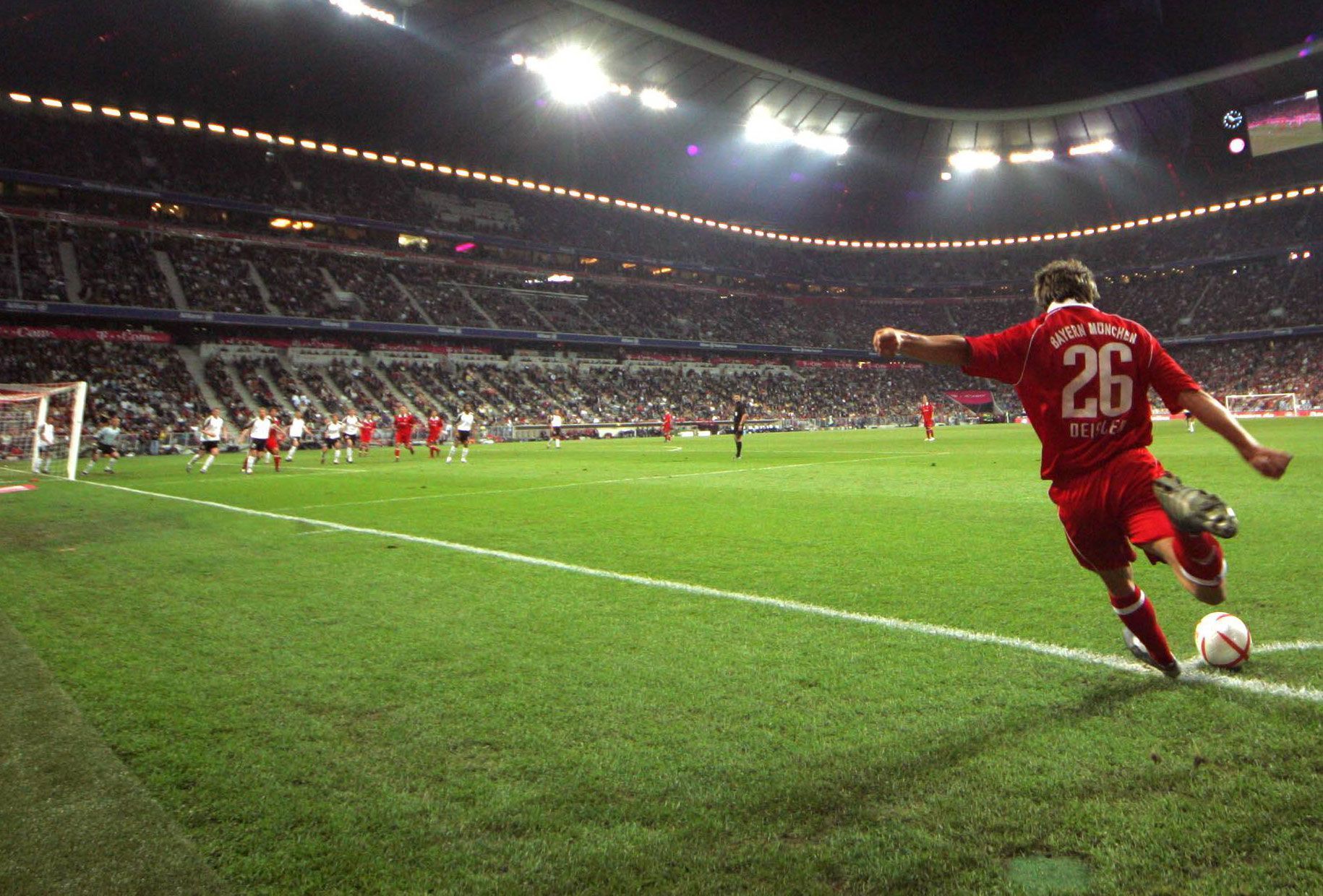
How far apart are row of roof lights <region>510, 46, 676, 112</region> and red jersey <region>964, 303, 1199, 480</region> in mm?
42757

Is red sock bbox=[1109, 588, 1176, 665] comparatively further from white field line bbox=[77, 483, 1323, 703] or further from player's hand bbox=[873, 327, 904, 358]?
player's hand bbox=[873, 327, 904, 358]

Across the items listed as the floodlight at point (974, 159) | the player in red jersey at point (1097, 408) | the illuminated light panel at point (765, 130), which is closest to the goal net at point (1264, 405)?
the floodlight at point (974, 159)

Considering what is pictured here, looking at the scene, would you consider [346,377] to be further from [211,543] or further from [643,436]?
[211,543]

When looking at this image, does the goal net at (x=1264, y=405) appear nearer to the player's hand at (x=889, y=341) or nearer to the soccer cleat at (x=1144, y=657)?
the soccer cleat at (x=1144, y=657)

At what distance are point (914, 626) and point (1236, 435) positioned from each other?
206 centimetres

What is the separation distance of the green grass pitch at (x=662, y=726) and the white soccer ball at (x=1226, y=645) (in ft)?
0.37

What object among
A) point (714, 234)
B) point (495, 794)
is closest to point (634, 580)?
point (495, 794)

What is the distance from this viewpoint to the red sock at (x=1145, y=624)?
11.9 feet

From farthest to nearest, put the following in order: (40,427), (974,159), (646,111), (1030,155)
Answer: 1. (974,159)
2. (1030,155)
3. (646,111)
4. (40,427)

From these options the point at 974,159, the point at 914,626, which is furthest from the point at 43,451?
the point at 974,159

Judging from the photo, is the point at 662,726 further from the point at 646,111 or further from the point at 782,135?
the point at 782,135

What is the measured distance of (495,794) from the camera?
105 inches

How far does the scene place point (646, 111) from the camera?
50656mm

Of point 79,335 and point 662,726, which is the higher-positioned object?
point 79,335
